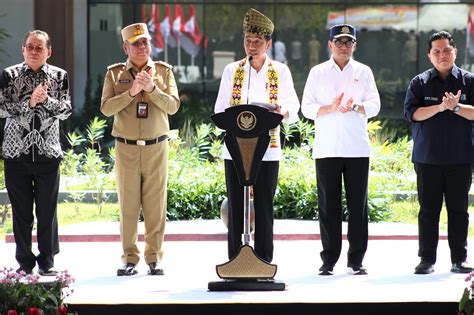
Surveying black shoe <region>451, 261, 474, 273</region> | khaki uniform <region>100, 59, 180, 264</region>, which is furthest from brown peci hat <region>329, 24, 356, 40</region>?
black shoe <region>451, 261, 474, 273</region>

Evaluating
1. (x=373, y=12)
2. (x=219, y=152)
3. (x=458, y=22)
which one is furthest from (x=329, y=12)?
(x=219, y=152)

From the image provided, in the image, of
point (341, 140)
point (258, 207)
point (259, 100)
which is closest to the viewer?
point (258, 207)

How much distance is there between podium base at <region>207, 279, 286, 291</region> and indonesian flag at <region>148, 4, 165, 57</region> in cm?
1607

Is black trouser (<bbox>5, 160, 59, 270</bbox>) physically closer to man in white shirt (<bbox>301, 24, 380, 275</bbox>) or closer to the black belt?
the black belt

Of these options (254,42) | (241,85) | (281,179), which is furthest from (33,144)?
(281,179)

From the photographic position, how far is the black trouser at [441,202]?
965 cm

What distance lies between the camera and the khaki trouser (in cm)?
953

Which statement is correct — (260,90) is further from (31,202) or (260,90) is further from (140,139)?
(31,202)

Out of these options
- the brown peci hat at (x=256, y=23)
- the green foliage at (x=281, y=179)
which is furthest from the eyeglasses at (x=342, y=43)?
the green foliage at (x=281, y=179)

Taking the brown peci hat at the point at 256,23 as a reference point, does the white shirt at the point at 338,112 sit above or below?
below

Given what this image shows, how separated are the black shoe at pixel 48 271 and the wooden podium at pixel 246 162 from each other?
59.6 inches

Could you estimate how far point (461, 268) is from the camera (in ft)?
31.7

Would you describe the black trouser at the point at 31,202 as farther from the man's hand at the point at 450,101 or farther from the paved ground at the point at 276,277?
the man's hand at the point at 450,101

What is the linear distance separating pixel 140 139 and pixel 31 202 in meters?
0.99
